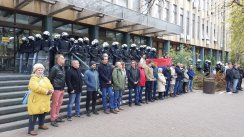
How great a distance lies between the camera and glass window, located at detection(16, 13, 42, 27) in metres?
15.6

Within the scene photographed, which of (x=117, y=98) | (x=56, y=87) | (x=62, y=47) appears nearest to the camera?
(x=56, y=87)

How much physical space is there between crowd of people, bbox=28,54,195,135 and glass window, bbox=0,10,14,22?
498 centimetres

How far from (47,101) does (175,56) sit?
1594 centimetres

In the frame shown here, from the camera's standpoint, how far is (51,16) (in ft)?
54.8

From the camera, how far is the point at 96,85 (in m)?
10.8

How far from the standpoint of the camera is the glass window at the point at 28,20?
614 inches

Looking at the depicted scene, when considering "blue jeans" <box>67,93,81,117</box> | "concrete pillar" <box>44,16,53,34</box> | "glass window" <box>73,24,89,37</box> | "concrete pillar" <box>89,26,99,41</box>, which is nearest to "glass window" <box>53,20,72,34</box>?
"glass window" <box>73,24,89,37</box>

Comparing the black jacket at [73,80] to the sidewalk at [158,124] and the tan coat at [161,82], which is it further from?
the tan coat at [161,82]

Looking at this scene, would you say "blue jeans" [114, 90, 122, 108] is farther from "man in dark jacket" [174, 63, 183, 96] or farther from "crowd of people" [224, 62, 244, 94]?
"crowd of people" [224, 62, 244, 94]

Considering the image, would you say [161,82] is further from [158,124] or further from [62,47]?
[158,124]

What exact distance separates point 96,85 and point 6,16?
6.76m

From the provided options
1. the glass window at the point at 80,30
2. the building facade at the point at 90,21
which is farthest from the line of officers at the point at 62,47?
the glass window at the point at 80,30

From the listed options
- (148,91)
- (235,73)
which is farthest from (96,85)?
(235,73)

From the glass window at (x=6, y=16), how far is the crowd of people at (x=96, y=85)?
498 centimetres
